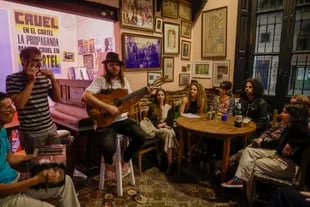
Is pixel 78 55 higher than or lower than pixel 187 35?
lower

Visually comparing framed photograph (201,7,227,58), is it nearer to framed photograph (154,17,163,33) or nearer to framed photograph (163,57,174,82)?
framed photograph (163,57,174,82)

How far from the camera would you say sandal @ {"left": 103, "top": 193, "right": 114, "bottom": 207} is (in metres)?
2.12

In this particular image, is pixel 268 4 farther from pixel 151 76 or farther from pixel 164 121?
pixel 164 121

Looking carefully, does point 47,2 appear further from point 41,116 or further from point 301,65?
point 301,65

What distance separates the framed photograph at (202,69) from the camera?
3984 millimetres

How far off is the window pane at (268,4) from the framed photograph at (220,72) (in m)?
0.91

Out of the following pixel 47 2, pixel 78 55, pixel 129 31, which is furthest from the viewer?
pixel 78 55

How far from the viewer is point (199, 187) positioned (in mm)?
2463

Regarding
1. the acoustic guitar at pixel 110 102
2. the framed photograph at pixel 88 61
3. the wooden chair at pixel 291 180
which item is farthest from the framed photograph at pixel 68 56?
the wooden chair at pixel 291 180

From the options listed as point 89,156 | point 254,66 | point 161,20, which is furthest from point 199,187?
point 161,20

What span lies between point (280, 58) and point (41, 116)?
3.16 metres

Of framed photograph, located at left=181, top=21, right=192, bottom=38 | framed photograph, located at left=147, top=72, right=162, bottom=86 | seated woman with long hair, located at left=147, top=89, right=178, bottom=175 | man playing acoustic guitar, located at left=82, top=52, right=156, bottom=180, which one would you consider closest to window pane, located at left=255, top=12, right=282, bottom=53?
framed photograph, located at left=181, top=21, right=192, bottom=38

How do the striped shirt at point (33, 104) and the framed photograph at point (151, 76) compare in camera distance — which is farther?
the framed photograph at point (151, 76)

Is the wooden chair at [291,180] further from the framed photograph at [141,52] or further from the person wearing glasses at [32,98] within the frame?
the framed photograph at [141,52]
